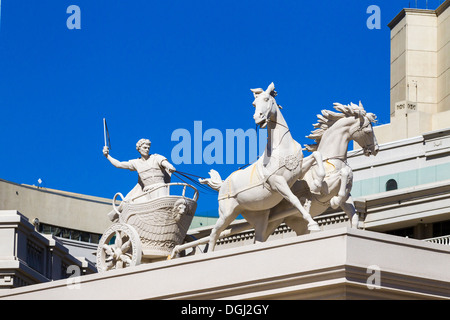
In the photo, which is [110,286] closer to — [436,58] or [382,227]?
[382,227]

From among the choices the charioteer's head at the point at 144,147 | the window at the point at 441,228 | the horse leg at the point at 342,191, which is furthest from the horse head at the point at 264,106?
the window at the point at 441,228

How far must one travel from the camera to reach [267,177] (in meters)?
18.2

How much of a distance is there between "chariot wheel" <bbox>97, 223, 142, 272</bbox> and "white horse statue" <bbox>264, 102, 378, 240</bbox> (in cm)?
227

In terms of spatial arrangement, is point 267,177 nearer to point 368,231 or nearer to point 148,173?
point 368,231

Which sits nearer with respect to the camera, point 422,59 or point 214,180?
point 214,180

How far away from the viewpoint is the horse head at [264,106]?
18.2 m

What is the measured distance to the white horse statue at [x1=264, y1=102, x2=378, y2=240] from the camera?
18516 mm

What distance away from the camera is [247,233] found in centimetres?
3025

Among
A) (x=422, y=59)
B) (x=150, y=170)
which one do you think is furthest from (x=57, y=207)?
(x=150, y=170)

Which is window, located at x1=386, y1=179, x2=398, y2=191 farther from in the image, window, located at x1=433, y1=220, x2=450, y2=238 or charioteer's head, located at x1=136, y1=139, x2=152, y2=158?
charioteer's head, located at x1=136, y1=139, x2=152, y2=158

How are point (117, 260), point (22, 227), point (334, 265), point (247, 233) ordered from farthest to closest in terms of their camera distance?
point (247, 233) < point (22, 227) < point (117, 260) < point (334, 265)

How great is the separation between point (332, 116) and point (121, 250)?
3995 millimetres
